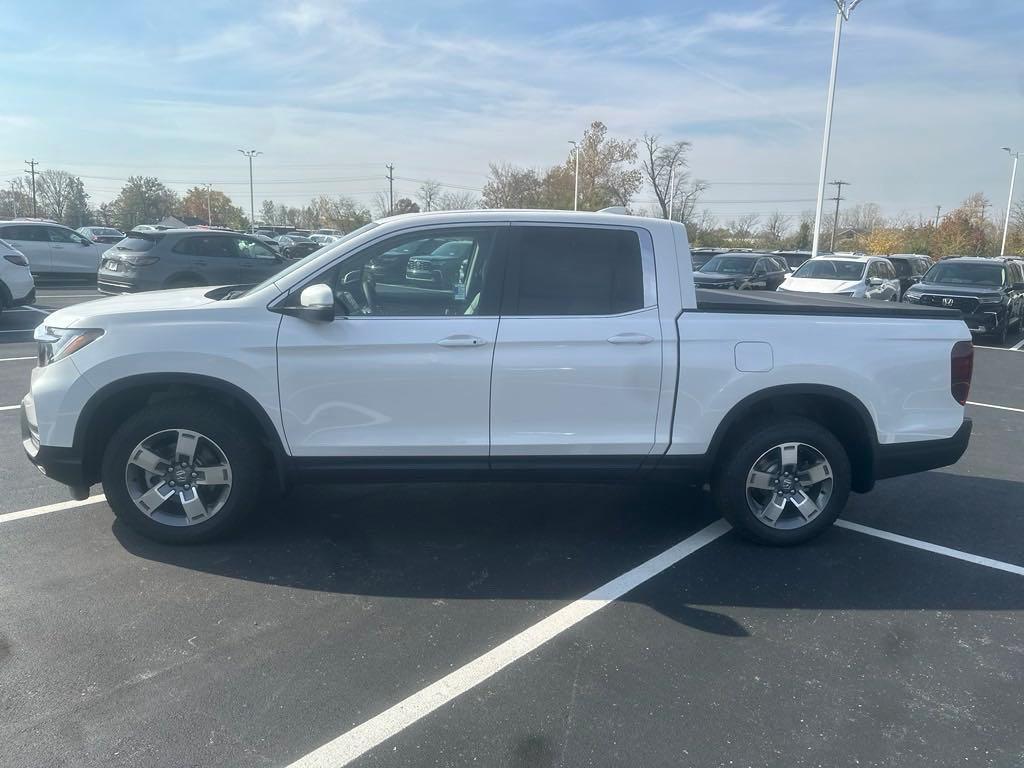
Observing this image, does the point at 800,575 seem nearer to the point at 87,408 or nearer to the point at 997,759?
the point at 997,759

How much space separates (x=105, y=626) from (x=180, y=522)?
92 centimetres

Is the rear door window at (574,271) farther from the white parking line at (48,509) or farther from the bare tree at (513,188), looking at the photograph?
the bare tree at (513,188)

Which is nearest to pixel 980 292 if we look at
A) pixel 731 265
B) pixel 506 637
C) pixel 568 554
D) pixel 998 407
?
pixel 731 265

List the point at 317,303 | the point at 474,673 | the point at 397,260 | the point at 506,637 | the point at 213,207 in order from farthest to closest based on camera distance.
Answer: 1. the point at 213,207
2. the point at 397,260
3. the point at 317,303
4. the point at 506,637
5. the point at 474,673

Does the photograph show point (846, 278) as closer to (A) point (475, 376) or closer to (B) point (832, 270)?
(B) point (832, 270)

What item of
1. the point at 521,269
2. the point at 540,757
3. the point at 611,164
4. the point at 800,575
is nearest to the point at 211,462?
the point at 521,269

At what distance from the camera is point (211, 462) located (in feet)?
14.8

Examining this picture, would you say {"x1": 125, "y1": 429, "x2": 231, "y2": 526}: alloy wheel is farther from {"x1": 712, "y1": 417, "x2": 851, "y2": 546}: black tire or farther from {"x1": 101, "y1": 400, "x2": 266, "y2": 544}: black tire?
{"x1": 712, "y1": 417, "x2": 851, "y2": 546}: black tire

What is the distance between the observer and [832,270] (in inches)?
736

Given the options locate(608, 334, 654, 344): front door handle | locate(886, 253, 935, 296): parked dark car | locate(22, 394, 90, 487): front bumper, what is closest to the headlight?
locate(22, 394, 90, 487): front bumper

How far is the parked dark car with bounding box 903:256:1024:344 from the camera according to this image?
15.7m

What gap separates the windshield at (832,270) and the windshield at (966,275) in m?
1.54

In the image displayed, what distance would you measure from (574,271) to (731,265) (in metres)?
19.1

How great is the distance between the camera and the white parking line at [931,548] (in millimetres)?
4684
